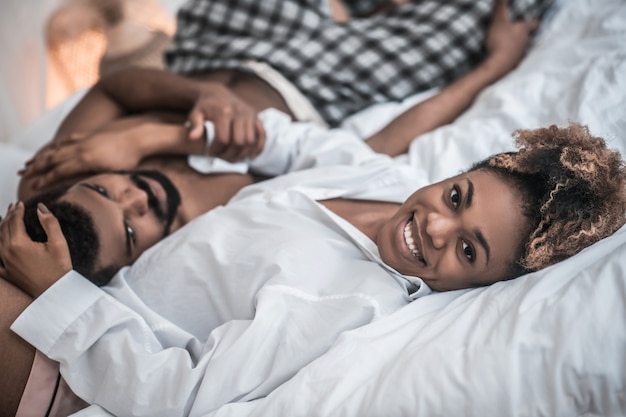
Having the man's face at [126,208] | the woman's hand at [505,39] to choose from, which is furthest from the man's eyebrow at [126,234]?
the woman's hand at [505,39]

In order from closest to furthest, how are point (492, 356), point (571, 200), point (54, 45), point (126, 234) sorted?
point (492, 356) → point (571, 200) → point (126, 234) → point (54, 45)

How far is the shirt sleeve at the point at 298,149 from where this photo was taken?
1.31 m

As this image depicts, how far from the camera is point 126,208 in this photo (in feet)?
3.77

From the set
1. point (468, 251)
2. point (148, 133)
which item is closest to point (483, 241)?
point (468, 251)

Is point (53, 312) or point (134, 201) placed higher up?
point (134, 201)

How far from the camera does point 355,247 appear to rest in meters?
1.07

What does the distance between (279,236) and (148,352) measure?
297 millimetres

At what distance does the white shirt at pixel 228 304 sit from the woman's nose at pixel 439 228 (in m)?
0.08

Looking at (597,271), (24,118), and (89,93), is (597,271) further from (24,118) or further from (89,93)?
(24,118)

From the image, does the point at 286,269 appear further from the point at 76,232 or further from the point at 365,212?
the point at 76,232

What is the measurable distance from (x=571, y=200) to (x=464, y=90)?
724 mm

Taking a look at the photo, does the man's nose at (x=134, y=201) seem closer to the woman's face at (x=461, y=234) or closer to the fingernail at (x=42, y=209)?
the fingernail at (x=42, y=209)

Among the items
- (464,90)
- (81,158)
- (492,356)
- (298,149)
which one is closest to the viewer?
(492,356)

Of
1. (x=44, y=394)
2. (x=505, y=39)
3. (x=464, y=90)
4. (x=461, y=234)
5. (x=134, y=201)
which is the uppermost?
(x=505, y=39)
